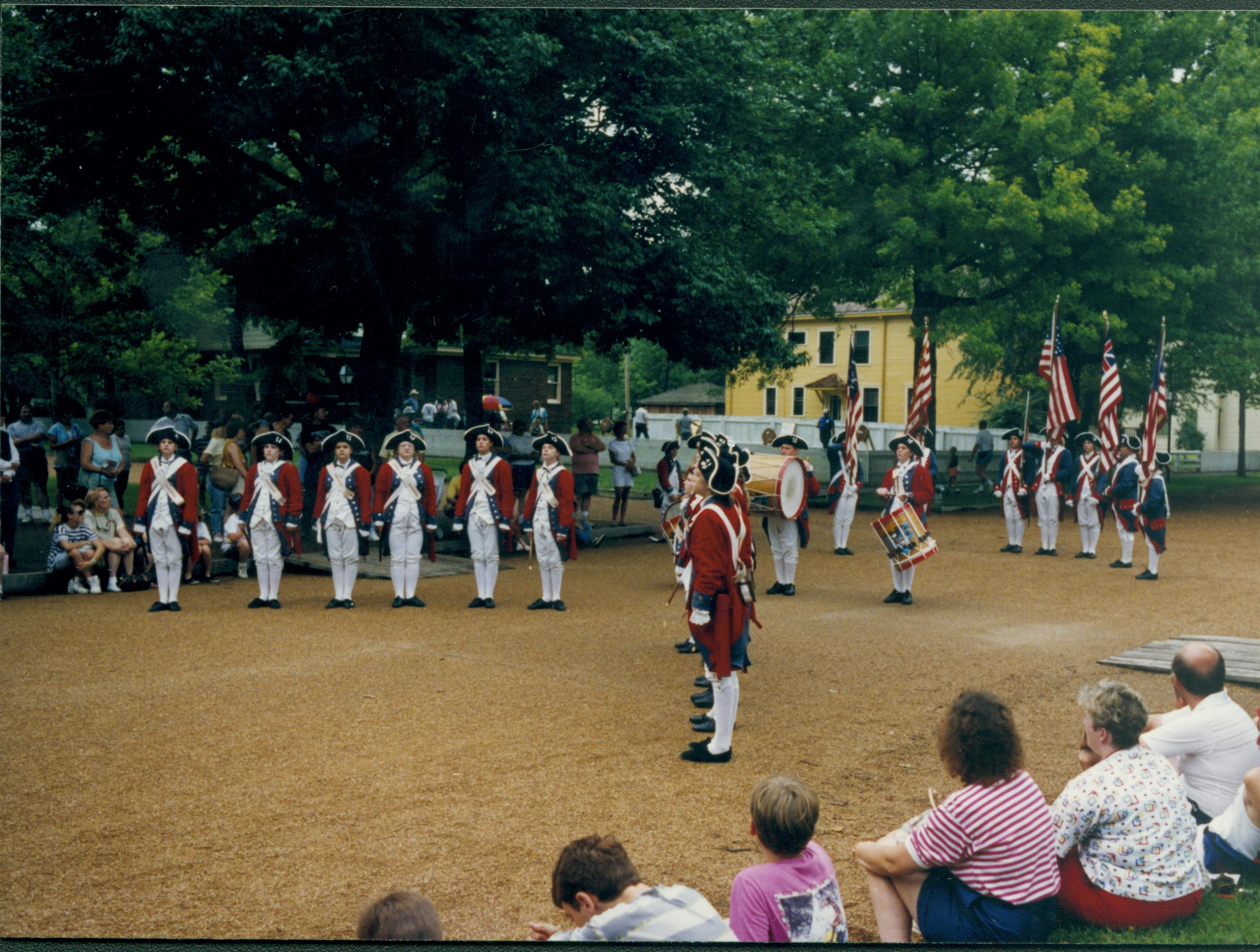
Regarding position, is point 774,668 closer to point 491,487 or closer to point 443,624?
point 443,624

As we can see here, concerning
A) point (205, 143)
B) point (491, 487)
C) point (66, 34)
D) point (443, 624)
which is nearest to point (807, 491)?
point (491, 487)

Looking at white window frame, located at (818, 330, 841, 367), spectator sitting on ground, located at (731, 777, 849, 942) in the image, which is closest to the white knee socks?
spectator sitting on ground, located at (731, 777, 849, 942)

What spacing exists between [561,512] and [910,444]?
3.82 meters

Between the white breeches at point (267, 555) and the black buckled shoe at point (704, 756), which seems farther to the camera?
the white breeches at point (267, 555)

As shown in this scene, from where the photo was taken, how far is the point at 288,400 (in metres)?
12.7

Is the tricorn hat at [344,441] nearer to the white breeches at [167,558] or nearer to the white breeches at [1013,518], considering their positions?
the white breeches at [167,558]

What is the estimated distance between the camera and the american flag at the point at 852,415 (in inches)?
474

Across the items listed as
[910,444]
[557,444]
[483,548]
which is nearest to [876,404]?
[910,444]

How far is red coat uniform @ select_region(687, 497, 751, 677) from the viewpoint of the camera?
6688mm

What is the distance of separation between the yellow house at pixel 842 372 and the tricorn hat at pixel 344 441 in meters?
4.94

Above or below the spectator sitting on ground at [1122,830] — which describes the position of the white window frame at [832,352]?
above

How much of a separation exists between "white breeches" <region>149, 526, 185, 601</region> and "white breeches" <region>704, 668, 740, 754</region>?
6.56 metres

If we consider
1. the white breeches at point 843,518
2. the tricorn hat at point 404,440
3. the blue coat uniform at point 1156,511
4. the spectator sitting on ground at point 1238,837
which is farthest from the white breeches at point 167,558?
the blue coat uniform at point 1156,511

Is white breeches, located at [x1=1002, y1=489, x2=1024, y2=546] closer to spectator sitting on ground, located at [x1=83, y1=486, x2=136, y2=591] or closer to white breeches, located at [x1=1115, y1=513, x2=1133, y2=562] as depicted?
white breeches, located at [x1=1115, y1=513, x2=1133, y2=562]
